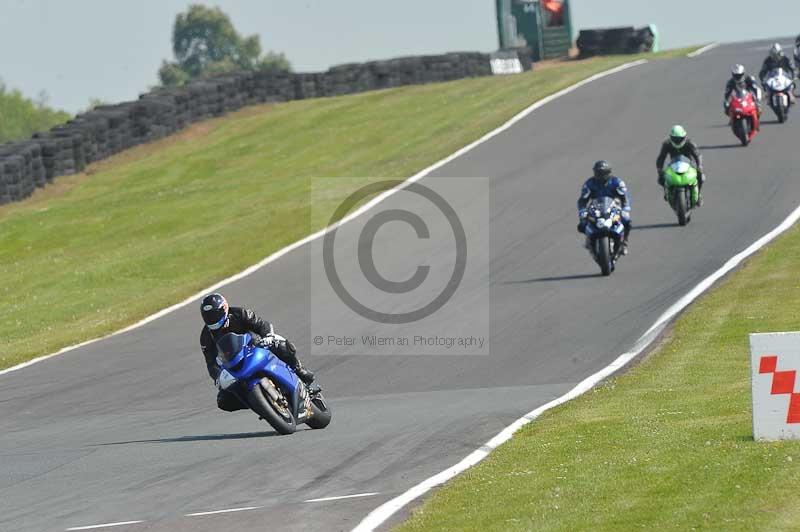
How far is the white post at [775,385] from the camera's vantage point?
991 centimetres

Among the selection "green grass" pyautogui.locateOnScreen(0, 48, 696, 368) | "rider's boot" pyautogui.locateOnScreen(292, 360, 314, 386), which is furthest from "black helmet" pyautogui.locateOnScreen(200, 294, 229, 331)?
"green grass" pyautogui.locateOnScreen(0, 48, 696, 368)

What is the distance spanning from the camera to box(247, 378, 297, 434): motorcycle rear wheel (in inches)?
496

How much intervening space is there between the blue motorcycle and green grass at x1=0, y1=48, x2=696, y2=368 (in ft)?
29.7

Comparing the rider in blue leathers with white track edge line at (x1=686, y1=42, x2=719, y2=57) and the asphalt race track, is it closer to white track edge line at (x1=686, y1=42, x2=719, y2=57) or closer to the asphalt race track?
the asphalt race track

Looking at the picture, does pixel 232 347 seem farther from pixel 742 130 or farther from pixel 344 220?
pixel 742 130

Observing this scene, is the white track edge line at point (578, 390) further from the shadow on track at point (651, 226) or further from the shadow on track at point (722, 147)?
the shadow on track at point (722, 147)

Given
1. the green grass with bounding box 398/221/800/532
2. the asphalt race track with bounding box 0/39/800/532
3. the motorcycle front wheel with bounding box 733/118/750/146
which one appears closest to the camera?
the green grass with bounding box 398/221/800/532

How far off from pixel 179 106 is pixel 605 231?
25.0 meters

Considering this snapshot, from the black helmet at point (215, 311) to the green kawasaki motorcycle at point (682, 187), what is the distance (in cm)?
1423

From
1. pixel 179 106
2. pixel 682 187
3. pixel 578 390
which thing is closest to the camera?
pixel 578 390

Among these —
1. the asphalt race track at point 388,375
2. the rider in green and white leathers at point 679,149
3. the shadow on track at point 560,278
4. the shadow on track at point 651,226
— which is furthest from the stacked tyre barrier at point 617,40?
the shadow on track at point 560,278

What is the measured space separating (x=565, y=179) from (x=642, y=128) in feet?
18.3

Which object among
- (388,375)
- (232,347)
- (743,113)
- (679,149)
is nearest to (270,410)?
(232,347)

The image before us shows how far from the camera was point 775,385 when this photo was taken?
32.7ft
